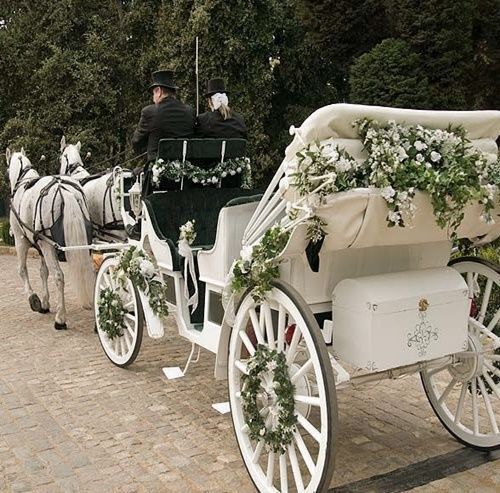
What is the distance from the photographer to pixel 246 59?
14133 mm

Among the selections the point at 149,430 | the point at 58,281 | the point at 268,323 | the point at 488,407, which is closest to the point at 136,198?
the point at 58,281

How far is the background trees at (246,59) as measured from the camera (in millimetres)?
11328

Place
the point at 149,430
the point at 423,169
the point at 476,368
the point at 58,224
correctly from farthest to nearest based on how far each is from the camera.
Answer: the point at 58,224, the point at 149,430, the point at 476,368, the point at 423,169

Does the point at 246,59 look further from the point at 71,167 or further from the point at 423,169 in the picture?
the point at 423,169

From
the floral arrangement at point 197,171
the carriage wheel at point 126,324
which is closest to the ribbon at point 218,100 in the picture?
the floral arrangement at point 197,171

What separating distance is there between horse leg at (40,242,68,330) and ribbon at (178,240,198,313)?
2.75 metres

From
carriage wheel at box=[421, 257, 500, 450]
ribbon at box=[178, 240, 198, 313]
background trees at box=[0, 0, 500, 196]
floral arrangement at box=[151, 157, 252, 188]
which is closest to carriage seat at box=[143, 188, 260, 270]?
floral arrangement at box=[151, 157, 252, 188]

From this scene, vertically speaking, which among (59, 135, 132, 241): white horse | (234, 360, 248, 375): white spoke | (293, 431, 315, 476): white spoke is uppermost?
(59, 135, 132, 241): white horse

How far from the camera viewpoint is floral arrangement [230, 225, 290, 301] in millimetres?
2998

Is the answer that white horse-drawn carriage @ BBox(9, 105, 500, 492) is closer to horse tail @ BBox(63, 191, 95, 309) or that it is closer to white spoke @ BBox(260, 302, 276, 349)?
white spoke @ BBox(260, 302, 276, 349)

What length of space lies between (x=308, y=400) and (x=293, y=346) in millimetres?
259

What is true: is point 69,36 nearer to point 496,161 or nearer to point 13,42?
point 13,42

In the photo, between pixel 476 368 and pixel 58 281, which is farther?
pixel 58 281

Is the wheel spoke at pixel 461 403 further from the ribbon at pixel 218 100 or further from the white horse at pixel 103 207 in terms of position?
the white horse at pixel 103 207
